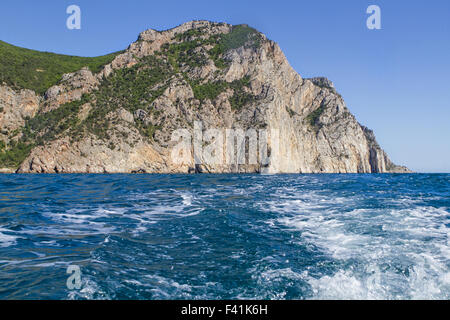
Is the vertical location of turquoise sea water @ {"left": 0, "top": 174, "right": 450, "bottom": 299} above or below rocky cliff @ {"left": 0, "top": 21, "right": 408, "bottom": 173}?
below

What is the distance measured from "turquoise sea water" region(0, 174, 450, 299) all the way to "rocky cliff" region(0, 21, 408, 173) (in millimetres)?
74483

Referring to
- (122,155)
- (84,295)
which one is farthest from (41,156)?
(84,295)

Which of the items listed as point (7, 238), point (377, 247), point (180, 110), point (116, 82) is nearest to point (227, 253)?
point (377, 247)

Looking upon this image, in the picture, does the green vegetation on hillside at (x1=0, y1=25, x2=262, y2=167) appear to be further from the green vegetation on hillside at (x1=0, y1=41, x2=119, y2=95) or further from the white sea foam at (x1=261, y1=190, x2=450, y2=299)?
the white sea foam at (x1=261, y1=190, x2=450, y2=299)

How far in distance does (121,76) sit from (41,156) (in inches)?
1885

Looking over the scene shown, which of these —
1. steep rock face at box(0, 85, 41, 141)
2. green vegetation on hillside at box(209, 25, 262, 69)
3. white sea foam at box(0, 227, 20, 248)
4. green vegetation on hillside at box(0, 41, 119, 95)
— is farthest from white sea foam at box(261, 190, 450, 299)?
green vegetation on hillside at box(209, 25, 262, 69)

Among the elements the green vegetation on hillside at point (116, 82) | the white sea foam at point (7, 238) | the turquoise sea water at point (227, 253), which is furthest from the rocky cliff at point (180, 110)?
the white sea foam at point (7, 238)

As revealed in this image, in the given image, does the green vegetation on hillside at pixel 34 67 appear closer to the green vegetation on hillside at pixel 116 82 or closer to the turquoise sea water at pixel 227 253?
the green vegetation on hillside at pixel 116 82

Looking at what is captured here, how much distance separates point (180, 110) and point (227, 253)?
100m

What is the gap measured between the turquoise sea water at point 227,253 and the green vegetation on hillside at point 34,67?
9835 centimetres

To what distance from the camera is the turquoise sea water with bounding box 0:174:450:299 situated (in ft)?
18.6

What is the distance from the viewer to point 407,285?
238 inches

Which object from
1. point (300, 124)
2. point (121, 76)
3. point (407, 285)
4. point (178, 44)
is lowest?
point (407, 285)

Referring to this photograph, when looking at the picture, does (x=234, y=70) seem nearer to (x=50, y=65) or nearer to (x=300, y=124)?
(x=300, y=124)
